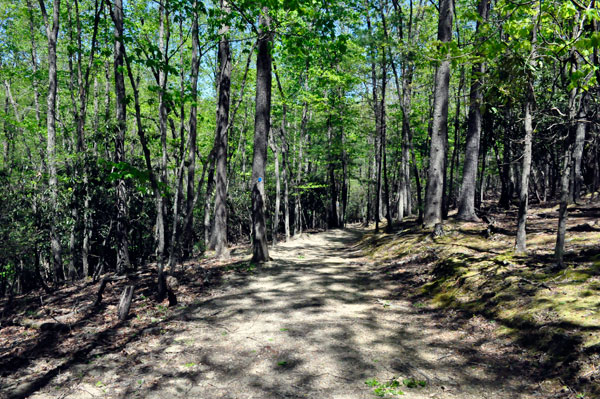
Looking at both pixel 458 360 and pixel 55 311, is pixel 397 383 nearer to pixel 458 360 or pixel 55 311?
pixel 458 360

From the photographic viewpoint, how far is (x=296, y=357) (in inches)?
180

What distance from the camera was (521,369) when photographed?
390 cm

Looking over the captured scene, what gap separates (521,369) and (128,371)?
5005 millimetres

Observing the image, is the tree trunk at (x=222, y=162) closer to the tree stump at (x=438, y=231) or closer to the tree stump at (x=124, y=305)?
the tree stump at (x=124, y=305)

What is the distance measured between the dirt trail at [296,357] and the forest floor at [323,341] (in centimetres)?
2

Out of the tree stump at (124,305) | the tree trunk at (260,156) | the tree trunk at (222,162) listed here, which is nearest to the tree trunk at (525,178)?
the tree trunk at (260,156)

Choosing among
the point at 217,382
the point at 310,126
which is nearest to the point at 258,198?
the point at 217,382

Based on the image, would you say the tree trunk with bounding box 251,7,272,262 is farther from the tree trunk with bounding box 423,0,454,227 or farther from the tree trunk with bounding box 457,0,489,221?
the tree trunk with bounding box 457,0,489,221

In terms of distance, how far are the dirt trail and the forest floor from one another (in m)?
0.02

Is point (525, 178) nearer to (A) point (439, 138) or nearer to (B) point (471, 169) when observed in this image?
(A) point (439, 138)

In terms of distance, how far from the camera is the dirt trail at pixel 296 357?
3.84 m

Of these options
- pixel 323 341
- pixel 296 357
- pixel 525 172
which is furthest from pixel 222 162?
pixel 525 172

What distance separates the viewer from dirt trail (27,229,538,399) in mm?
3836

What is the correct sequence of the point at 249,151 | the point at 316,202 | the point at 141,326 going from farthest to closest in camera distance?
the point at 316,202 → the point at 249,151 → the point at 141,326
